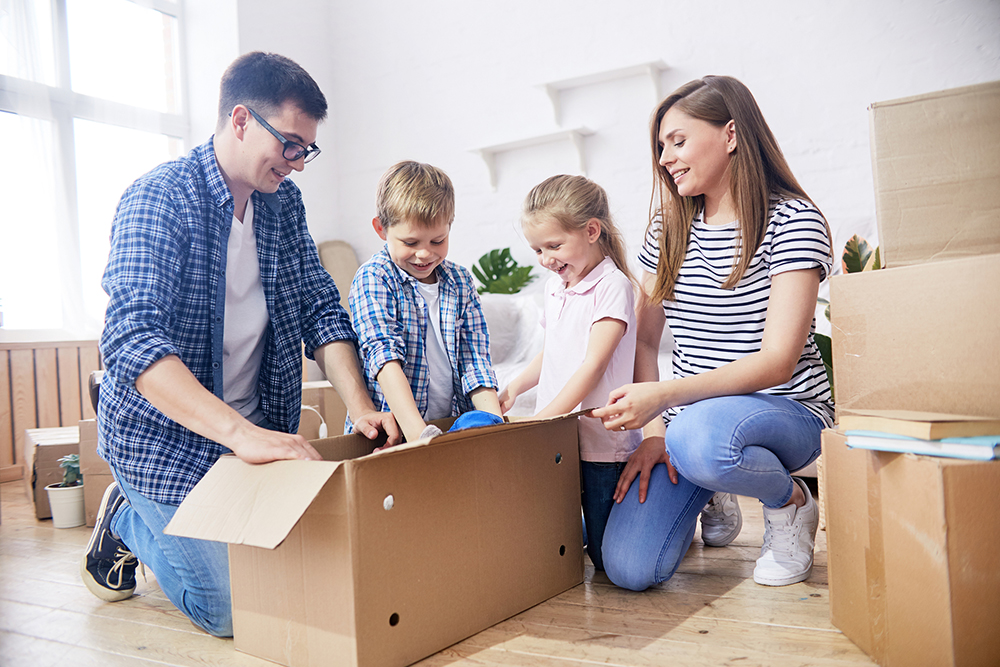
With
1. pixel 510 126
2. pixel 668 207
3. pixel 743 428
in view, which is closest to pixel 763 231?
pixel 668 207

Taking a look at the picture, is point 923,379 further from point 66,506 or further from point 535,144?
point 535,144

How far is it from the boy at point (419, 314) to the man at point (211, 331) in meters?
0.06

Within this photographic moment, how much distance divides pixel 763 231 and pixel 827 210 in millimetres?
1939

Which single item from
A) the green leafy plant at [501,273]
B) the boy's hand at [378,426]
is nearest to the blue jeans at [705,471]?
the boy's hand at [378,426]

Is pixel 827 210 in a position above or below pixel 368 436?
above

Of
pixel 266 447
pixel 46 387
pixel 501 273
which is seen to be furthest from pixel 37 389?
pixel 266 447

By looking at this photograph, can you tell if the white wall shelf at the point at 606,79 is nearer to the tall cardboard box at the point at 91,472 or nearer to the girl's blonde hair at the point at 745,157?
the girl's blonde hair at the point at 745,157

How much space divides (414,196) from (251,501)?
0.71 meters

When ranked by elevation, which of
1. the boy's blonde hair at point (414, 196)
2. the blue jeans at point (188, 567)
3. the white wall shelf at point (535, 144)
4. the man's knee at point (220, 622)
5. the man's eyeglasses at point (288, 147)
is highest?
the white wall shelf at point (535, 144)

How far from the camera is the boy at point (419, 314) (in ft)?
4.56

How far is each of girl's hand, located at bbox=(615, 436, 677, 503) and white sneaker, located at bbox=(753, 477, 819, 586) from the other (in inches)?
8.2

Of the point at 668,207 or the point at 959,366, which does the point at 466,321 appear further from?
the point at 959,366

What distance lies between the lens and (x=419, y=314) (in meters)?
1.46

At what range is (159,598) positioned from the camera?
1344 millimetres
